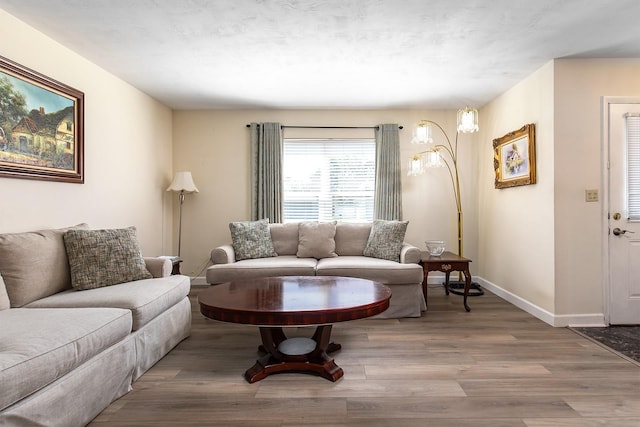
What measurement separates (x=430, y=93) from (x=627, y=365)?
124 inches

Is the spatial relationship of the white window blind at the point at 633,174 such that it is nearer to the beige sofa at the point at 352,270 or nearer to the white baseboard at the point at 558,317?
the white baseboard at the point at 558,317

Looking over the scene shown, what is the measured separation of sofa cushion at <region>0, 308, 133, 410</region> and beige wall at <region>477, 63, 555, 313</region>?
3581mm

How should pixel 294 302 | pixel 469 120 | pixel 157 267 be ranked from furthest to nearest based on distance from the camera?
1. pixel 469 120
2. pixel 157 267
3. pixel 294 302

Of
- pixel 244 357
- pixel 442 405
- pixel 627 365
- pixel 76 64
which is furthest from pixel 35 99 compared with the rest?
pixel 627 365

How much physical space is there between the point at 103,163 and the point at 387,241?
307 centimetres

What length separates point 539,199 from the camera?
3.37 meters

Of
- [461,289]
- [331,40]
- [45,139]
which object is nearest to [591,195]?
[461,289]

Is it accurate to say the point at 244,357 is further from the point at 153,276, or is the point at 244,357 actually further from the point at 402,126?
the point at 402,126

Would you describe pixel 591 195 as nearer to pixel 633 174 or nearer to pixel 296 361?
pixel 633 174

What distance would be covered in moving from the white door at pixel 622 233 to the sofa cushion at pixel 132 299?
12.7 ft

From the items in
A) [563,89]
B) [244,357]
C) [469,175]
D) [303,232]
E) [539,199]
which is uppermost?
[563,89]

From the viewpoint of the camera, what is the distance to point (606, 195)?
10.2 feet

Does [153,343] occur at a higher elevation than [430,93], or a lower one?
lower

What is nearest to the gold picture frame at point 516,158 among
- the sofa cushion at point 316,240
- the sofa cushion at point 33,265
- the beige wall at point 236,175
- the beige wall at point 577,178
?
the beige wall at point 577,178
